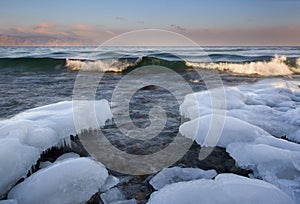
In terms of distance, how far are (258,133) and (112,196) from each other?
6.24 feet

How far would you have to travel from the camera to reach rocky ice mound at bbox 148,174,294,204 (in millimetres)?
1523

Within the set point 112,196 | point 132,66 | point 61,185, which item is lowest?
point 112,196

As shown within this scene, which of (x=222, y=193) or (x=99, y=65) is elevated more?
(x=99, y=65)

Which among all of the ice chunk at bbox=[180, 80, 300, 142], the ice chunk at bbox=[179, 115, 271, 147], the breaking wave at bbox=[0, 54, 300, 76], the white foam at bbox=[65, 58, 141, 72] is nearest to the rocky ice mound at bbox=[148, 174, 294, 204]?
the ice chunk at bbox=[179, 115, 271, 147]

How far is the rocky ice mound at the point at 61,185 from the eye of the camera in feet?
5.65

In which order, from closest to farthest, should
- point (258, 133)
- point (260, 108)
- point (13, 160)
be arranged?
point (13, 160)
point (258, 133)
point (260, 108)

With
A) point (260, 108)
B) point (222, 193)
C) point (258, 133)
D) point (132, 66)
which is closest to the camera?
point (222, 193)

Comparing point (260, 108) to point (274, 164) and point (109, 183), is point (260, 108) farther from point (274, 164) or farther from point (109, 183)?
point (109, 183)

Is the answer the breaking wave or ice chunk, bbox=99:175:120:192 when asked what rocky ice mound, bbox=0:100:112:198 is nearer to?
ice chunk, bbox=99:175:120:192

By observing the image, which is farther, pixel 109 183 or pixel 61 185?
pixel 109 183

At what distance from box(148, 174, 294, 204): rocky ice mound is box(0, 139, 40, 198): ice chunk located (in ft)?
3.87

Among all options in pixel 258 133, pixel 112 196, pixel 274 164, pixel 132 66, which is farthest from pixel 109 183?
pixel 132 66

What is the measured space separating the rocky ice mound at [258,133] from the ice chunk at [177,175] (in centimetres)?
41

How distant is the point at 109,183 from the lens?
2.07m
